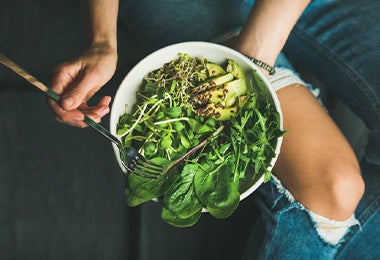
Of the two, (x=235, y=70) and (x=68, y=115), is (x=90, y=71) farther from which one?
(x=235, y=70)

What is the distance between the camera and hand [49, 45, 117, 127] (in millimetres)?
664

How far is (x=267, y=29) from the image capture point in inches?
31.4

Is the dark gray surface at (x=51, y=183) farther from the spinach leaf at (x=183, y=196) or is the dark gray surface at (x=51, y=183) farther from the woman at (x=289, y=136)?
the spinach leaf at (x=183, y=196)

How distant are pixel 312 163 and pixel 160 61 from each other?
0.33 meters

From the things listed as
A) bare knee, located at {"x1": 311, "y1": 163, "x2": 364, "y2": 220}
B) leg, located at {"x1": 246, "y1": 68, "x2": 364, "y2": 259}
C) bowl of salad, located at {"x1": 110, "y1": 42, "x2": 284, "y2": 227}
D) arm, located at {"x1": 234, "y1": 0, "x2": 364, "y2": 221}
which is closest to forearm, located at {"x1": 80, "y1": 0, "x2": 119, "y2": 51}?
bowl of salad, located at {"x1": 110, "y1": 42, "x2": 284, "y2": 227}

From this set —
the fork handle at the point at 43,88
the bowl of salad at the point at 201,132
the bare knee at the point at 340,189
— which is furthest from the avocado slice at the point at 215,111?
the bare knee at the point at 340,189

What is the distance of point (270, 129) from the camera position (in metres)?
0.66

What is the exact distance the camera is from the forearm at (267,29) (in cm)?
79

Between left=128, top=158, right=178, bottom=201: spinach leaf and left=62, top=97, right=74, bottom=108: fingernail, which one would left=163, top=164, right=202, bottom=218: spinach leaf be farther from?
left=62, top=97, right=74, bottom=108: fingernail

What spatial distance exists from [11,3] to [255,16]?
666 millimetres

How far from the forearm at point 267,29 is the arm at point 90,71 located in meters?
0.23

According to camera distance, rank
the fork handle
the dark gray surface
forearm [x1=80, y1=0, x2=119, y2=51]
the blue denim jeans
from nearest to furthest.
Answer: the fork handle
forearm [x1=80, y1=0, x2=119, y2=51]
the blue denim jeans
the dark gray surface

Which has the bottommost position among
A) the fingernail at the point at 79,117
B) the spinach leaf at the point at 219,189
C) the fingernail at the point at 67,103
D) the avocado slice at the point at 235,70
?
the spinach leaf at the point at 219,189

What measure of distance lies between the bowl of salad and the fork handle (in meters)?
0.04
